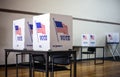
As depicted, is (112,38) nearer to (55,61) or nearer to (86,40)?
(86,40)

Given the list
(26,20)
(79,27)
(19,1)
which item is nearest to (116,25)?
(79,27)

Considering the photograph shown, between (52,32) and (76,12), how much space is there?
19.3ft

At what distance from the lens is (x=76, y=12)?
8.69 m

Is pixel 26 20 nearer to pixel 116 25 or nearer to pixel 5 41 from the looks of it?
pixel 5 41

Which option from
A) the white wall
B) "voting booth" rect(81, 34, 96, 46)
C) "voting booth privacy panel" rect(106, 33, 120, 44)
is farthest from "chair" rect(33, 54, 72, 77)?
"voting booth privacy panel" rect(106, 33, 120, 44)

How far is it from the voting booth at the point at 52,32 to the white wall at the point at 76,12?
144 inches

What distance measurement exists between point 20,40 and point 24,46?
175 millimetres

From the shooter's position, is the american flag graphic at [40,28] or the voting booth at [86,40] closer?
the american flag graphic at [40,28]

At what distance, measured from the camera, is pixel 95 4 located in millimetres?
9602

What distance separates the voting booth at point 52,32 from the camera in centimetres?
293

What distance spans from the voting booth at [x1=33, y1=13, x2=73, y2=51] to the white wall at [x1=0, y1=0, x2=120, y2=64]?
144 inches

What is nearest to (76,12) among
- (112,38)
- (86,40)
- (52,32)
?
(86,40)

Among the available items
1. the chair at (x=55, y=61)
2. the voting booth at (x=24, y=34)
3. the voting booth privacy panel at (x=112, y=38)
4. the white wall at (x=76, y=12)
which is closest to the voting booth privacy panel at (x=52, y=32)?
the chair at (x=55, y=61)

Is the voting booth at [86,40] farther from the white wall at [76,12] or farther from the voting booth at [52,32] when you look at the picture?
the voting booth at [52,32]
